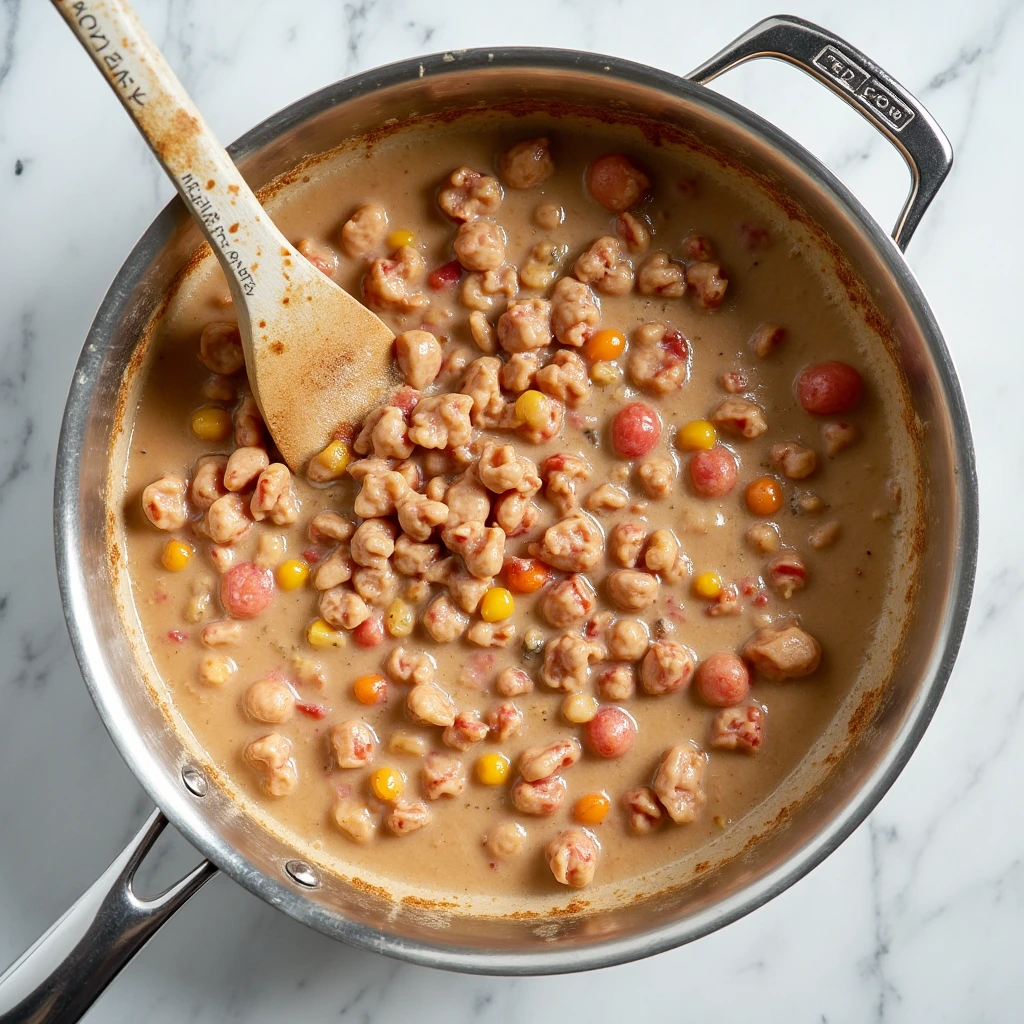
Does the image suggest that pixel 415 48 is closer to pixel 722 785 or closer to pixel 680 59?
pixel 680 59

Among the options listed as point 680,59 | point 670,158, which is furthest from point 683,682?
point 680,59

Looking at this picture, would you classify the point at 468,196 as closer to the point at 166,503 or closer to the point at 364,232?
the point at 364,232

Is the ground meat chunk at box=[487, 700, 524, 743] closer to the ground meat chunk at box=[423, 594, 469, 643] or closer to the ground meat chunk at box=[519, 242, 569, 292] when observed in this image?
the ground meat chunk at box=[423, 594, 469, 643]

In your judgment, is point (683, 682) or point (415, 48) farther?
point (415, 48)

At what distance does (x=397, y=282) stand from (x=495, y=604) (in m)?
0.81

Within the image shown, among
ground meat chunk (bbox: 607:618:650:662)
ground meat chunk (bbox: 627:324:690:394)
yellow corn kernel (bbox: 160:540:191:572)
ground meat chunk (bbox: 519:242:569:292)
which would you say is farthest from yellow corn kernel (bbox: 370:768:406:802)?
ground meat chunk (bbox: 519:242:569:292)

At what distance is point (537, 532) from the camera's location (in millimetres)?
2521

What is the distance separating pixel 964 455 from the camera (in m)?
2.23

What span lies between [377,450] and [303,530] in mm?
289

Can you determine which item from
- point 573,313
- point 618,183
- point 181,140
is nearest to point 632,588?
point 573,313

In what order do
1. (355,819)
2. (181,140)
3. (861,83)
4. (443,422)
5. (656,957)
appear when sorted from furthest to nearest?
(656,957), (355,819), (443,422), (861,83), (181,140)

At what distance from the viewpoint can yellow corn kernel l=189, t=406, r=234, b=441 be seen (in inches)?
101

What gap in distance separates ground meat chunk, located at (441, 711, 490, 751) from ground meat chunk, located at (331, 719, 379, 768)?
186 millimetres

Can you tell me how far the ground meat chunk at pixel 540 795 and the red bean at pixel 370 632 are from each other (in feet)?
1.59
